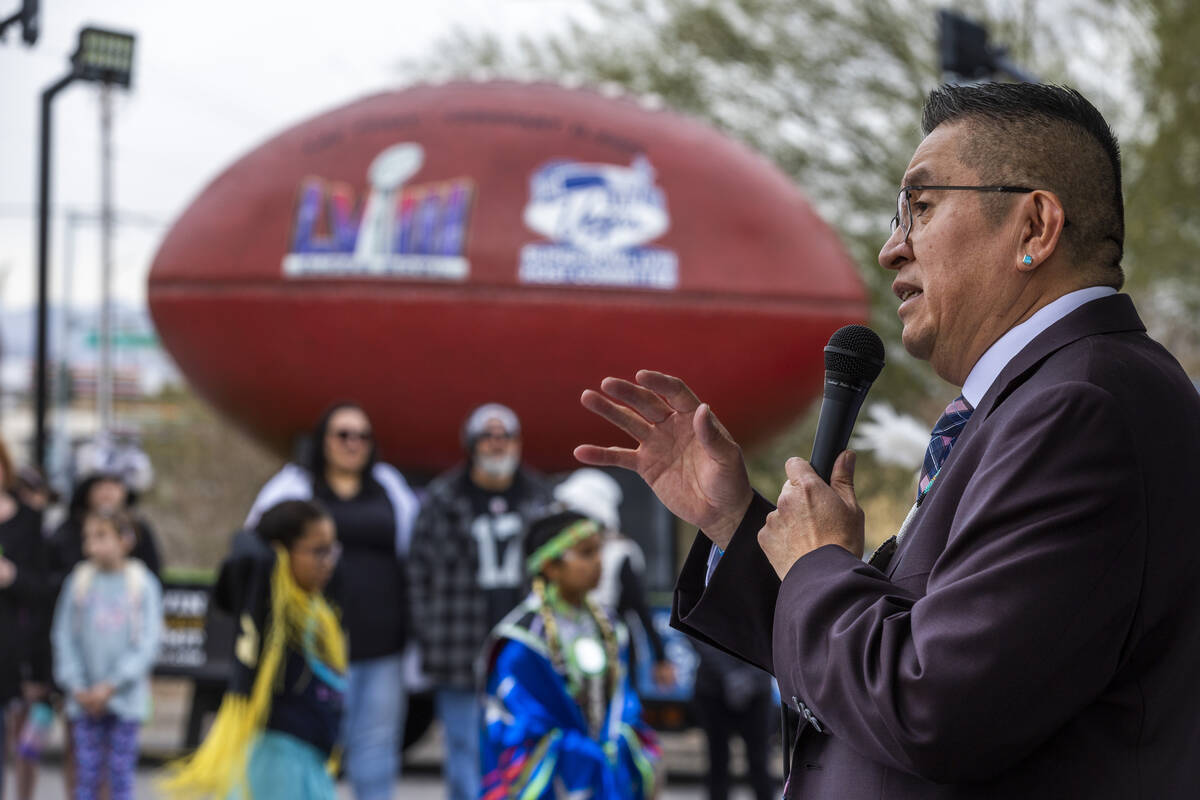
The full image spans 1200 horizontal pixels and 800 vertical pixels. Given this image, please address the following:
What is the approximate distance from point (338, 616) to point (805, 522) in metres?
4.23

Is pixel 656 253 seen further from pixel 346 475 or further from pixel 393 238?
pixel 346 475

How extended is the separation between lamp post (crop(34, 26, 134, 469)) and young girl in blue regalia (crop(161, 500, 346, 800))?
2.00 m

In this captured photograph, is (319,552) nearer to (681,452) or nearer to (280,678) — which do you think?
(280,678)

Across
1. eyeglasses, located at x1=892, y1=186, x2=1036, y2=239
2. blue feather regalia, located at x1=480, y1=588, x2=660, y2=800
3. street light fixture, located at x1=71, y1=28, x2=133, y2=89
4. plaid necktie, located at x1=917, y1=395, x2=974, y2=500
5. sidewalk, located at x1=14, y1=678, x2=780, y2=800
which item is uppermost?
street light fixture, located at x1=71, y1=28, x2=133, y2=89

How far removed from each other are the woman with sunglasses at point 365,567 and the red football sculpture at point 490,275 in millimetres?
1675

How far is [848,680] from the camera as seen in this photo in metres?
1.75

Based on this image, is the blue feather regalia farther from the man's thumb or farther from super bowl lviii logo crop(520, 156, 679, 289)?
super bowl lviii logo crop(520, 156, 679, 289)

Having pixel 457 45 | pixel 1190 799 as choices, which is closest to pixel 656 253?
pixel 1190 799

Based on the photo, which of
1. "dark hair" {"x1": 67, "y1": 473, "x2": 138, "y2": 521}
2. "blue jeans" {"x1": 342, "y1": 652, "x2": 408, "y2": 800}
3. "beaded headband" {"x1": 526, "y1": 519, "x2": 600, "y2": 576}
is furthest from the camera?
"dark hair" {"x1": 67, "y1": 473, "x2": 138, "y2": 521}

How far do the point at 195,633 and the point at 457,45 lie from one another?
1037 centimetres

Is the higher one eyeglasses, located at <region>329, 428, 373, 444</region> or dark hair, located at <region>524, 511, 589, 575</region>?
eyeglasses, located at <region>329, 428, 373, 444</region>

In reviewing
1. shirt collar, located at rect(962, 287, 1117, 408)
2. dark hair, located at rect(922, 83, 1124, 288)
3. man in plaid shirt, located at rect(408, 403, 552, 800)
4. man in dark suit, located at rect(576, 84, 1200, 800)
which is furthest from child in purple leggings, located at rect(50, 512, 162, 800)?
dark hair, located at rect(922, 83, 1124, 288)

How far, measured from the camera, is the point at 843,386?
2.16m

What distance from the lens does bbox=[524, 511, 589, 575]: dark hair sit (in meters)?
5.47
